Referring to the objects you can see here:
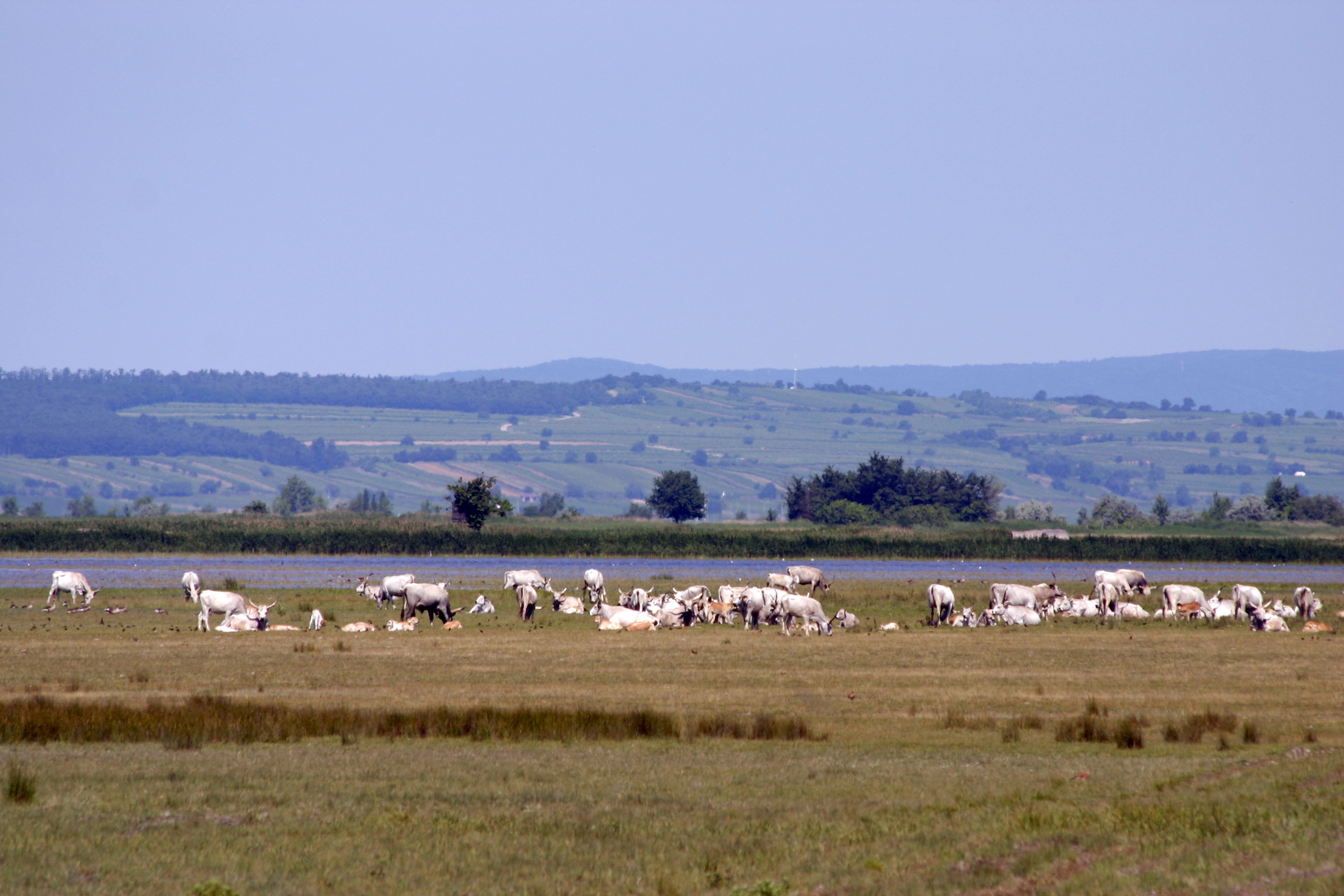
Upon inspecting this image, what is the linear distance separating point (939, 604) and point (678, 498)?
117830 millimetres

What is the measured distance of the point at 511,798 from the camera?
14.7 meters

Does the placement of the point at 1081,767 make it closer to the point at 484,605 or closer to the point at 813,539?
the point at 484,605

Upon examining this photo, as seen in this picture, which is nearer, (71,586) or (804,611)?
(804,611)

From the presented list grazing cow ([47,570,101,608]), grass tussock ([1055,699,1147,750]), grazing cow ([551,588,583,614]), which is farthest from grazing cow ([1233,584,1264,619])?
grazing cow ([47,570,101,608])

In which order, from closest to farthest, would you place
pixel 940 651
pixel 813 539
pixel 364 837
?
pixel 364 837 < pixel 940 651 < pixel 813 539

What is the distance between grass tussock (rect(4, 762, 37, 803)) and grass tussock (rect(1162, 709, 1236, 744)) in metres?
15.1

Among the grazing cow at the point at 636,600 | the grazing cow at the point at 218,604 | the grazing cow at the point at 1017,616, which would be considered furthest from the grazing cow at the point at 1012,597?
the grazing cow at the point at 218,604

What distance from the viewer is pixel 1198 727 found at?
805 inches

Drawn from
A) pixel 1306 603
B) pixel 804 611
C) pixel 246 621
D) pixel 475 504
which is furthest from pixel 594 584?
pixel 475 504

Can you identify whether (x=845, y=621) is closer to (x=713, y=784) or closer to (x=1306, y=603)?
(x=1306, y=603)

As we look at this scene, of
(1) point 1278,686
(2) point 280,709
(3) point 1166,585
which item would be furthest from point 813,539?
(2) point 280,709

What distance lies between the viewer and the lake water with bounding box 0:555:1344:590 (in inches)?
2349

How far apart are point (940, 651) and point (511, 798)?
18.6m

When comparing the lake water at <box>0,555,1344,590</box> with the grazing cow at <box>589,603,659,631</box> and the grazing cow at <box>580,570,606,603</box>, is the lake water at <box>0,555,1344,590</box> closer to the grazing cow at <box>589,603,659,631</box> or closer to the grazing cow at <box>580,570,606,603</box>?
the grazing cow at <box>580,570,606,603</box>
